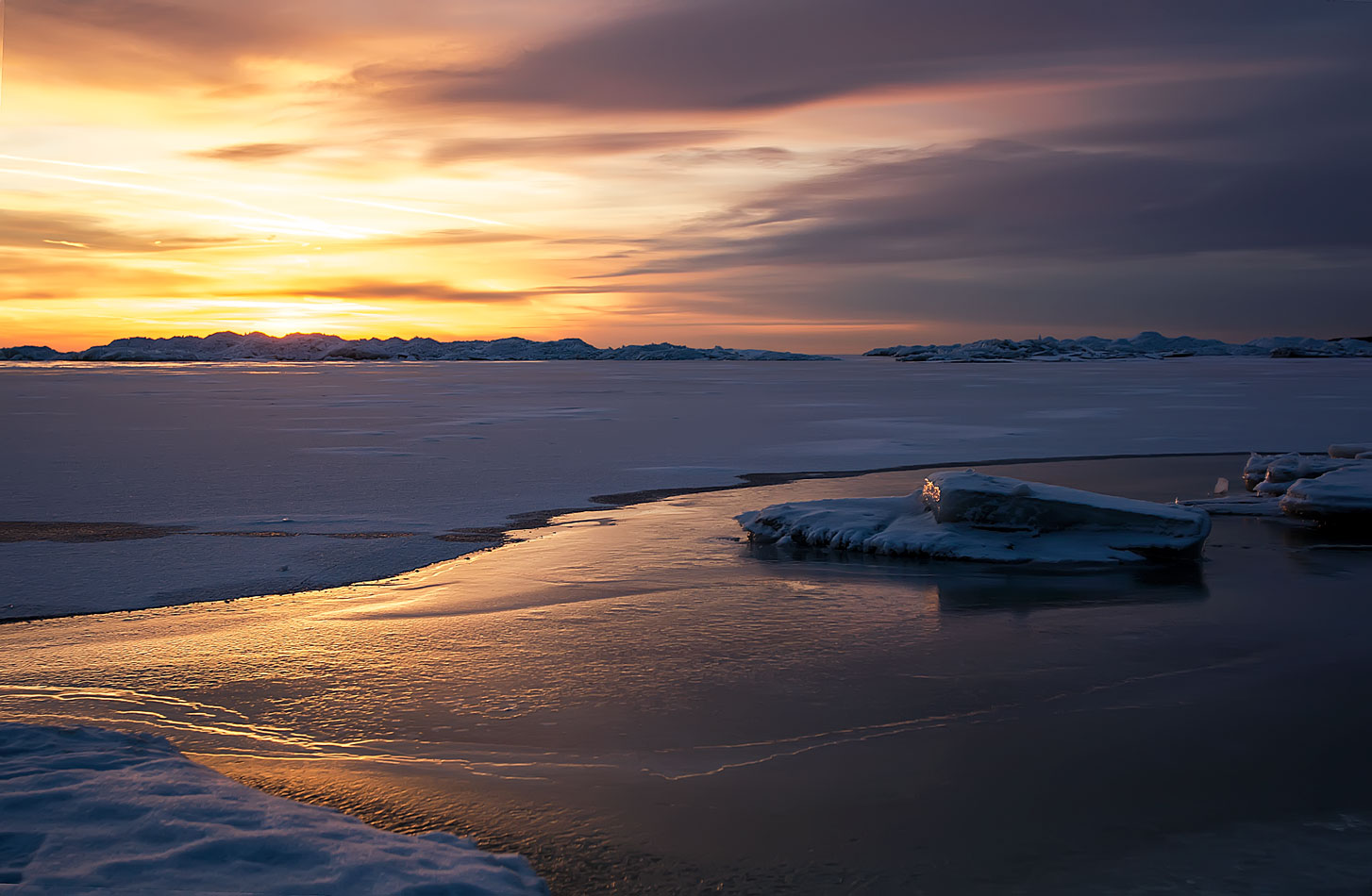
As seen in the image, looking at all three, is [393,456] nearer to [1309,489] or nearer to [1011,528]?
[1011,528]

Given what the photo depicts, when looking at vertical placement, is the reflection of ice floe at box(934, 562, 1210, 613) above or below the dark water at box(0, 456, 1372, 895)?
above

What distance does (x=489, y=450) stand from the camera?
643 inches

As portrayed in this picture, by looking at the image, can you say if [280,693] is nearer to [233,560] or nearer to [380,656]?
[380,656]

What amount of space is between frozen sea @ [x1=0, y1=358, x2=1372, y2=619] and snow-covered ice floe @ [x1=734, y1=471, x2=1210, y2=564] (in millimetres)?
3175

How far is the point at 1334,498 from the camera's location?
9641 millimetres

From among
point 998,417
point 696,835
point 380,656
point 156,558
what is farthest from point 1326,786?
point 998,417

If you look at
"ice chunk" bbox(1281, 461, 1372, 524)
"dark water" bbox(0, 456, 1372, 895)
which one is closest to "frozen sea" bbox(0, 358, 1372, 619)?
"dark water" bbox(0, 456, 1372, 895)

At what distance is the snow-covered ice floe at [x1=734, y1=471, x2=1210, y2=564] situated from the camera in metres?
8.30

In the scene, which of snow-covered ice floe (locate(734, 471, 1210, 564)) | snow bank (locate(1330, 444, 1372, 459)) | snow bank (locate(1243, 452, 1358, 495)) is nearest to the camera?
snow-covered ice floe (locate(734, 471, 1210, 564))

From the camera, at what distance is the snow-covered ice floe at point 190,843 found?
292 centimetres

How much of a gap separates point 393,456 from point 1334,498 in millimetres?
12123

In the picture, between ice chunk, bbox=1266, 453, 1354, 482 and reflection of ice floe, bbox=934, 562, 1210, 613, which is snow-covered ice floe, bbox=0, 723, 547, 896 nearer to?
reflection of ice floe, bbox=934, 562, 1210, 613

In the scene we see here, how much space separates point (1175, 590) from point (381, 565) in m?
5.98

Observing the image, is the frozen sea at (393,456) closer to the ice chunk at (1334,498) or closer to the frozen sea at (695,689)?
the frozen sea at (695,689)
